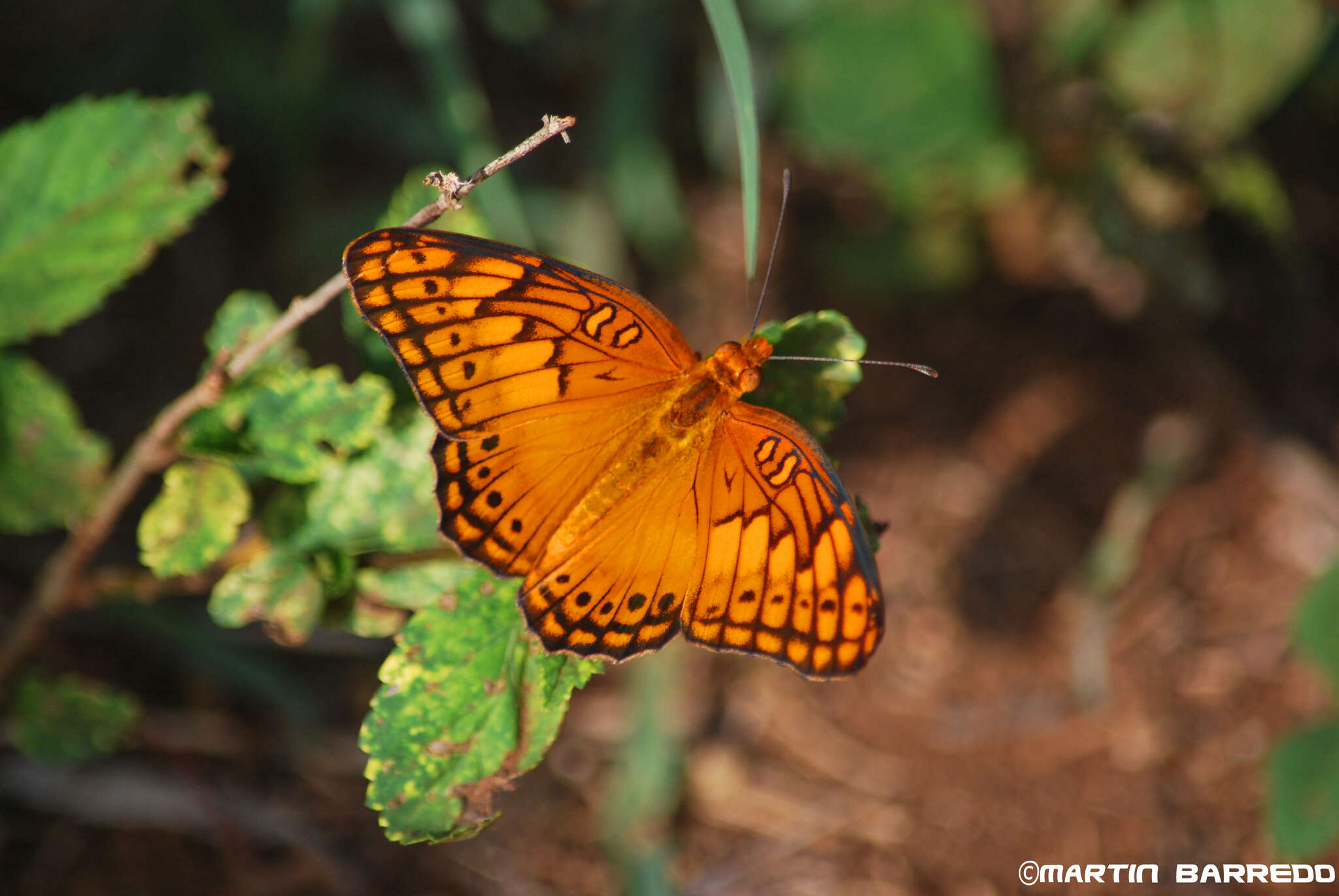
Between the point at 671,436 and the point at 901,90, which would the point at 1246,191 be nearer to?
the point at 901,90

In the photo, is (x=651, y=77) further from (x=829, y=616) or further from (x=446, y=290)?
(x=829, y=616)

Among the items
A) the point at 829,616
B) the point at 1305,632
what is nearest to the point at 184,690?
the point at 829,616

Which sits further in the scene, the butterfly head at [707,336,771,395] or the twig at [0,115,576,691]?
the butterfly head at [707,336,771,395]

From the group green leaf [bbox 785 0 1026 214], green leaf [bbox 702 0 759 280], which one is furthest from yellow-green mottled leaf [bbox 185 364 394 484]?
green leaf [bbox 785 0 1026 214]

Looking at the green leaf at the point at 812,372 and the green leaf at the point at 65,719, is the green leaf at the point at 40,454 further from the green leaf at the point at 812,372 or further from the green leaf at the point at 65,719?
the green leaf at the point at 812,372

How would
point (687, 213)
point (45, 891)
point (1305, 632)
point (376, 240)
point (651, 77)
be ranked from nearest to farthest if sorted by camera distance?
1. point (376, 240)
2. point (45, 891)
3. point (1305, 632)
4. point (651, 77)
5. point (687, 213)

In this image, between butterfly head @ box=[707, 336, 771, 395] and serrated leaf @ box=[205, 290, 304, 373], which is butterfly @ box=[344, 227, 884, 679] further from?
serrated leaf @ box=[205, 290, 304, 373]
